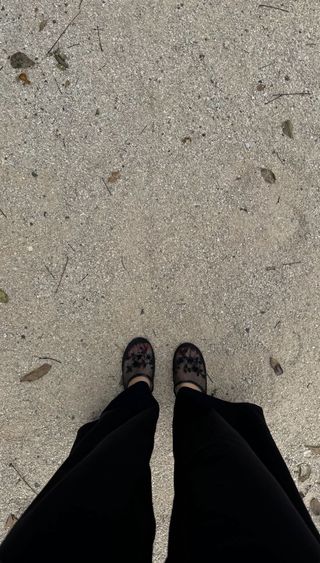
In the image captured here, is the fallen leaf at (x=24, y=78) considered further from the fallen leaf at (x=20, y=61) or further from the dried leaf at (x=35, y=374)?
the dried leaf at (x=35, y=374)

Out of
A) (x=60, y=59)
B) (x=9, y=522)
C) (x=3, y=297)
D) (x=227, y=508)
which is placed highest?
(x=60, y=59)

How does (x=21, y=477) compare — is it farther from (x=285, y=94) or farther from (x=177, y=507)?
(x=285, y=94)

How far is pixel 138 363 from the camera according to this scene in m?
2.19

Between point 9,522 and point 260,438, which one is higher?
point 9,522

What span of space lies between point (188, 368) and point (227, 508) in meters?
0.73

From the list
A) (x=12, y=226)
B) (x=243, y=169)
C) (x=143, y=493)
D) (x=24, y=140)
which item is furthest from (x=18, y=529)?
(x=243, y=169)

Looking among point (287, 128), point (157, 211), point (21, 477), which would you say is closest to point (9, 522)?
point (21, 477)

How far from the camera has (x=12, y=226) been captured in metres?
2.21

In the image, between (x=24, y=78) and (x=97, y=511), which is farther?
(x=24, y=78)

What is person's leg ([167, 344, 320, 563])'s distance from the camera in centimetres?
146

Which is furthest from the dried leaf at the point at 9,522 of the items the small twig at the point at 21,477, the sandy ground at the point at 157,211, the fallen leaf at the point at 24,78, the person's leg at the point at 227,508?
the fallen leaf at the point at 24,78

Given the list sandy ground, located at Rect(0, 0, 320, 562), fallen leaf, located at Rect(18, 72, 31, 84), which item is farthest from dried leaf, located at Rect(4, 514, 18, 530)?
fallen leaf, located at Rect(18, 72, 31, 84)

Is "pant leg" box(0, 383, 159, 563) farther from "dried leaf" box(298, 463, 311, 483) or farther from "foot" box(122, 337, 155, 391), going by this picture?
"dried leaf" box(298, 463, 311, 483)

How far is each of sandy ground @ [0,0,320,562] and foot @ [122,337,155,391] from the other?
0.05 meters
